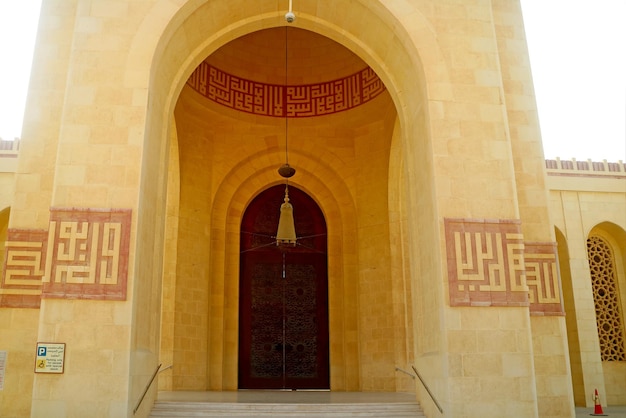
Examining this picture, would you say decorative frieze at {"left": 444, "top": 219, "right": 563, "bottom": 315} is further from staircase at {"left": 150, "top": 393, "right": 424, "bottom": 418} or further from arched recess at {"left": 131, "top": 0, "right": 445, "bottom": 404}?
staircase at {"left": 150, "top": 393, "right": 424, "bottom": 418}

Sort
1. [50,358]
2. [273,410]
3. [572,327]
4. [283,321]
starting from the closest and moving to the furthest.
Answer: [50,358] < [273,410] < [283,321] < [572,327]

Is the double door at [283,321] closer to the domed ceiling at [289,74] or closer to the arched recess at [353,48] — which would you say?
the domed ceiling at [289,74]

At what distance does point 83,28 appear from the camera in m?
6.40

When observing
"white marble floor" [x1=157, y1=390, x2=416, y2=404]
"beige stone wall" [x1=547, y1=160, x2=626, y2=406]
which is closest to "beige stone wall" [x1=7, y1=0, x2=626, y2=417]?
"white marble floor" [x1=157, y1=390, x2=416, y2=404]

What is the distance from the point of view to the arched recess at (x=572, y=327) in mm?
11008

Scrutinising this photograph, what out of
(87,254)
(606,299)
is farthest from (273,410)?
(606,299)

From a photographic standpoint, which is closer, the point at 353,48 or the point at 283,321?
the point at 353,48

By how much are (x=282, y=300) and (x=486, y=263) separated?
18.1 feet

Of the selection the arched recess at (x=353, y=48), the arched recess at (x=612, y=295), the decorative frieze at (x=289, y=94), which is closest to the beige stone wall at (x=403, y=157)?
the arched recess at (x=353, y=48)

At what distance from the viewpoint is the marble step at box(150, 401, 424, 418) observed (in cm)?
621

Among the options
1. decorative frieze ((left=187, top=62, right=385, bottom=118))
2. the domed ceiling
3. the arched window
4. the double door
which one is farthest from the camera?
the arched window

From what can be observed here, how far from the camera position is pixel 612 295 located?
1201 cm

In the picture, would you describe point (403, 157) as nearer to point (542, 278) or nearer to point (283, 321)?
point (542, 278)

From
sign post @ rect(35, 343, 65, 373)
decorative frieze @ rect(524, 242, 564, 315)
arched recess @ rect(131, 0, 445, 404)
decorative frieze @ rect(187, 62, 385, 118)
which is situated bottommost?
sign post @ rect(35, 343, 65, 373)
